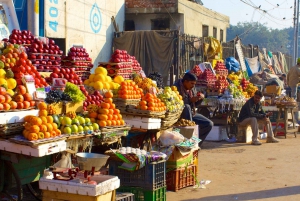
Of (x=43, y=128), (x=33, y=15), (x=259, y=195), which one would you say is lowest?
(x=259, y=195)

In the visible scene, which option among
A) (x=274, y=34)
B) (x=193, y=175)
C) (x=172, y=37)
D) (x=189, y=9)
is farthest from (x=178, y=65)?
(x=274, y=34)

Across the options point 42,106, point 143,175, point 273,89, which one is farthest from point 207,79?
point 42,106

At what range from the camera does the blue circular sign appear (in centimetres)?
1795

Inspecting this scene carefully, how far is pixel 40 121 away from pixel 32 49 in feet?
8.03

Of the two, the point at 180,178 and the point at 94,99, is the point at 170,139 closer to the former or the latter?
the point at 180,178

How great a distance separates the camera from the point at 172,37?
60.0 feet

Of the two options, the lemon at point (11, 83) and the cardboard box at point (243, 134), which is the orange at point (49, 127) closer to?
the lemon at point (11, 83)

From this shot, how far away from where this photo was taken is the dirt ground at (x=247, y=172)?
7.23m

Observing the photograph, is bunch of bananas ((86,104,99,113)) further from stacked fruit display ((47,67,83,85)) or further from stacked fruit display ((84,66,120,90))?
stacked fruit display ((84,66,120,90))

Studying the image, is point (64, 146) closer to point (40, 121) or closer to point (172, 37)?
point (40, 121)

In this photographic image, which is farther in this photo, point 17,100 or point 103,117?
point 103,117

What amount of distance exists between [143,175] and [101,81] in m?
2.58

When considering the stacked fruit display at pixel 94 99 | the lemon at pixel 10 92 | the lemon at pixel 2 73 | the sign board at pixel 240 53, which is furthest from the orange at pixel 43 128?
the sign board at pixel 240 53

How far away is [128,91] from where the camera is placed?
8.07 meters
